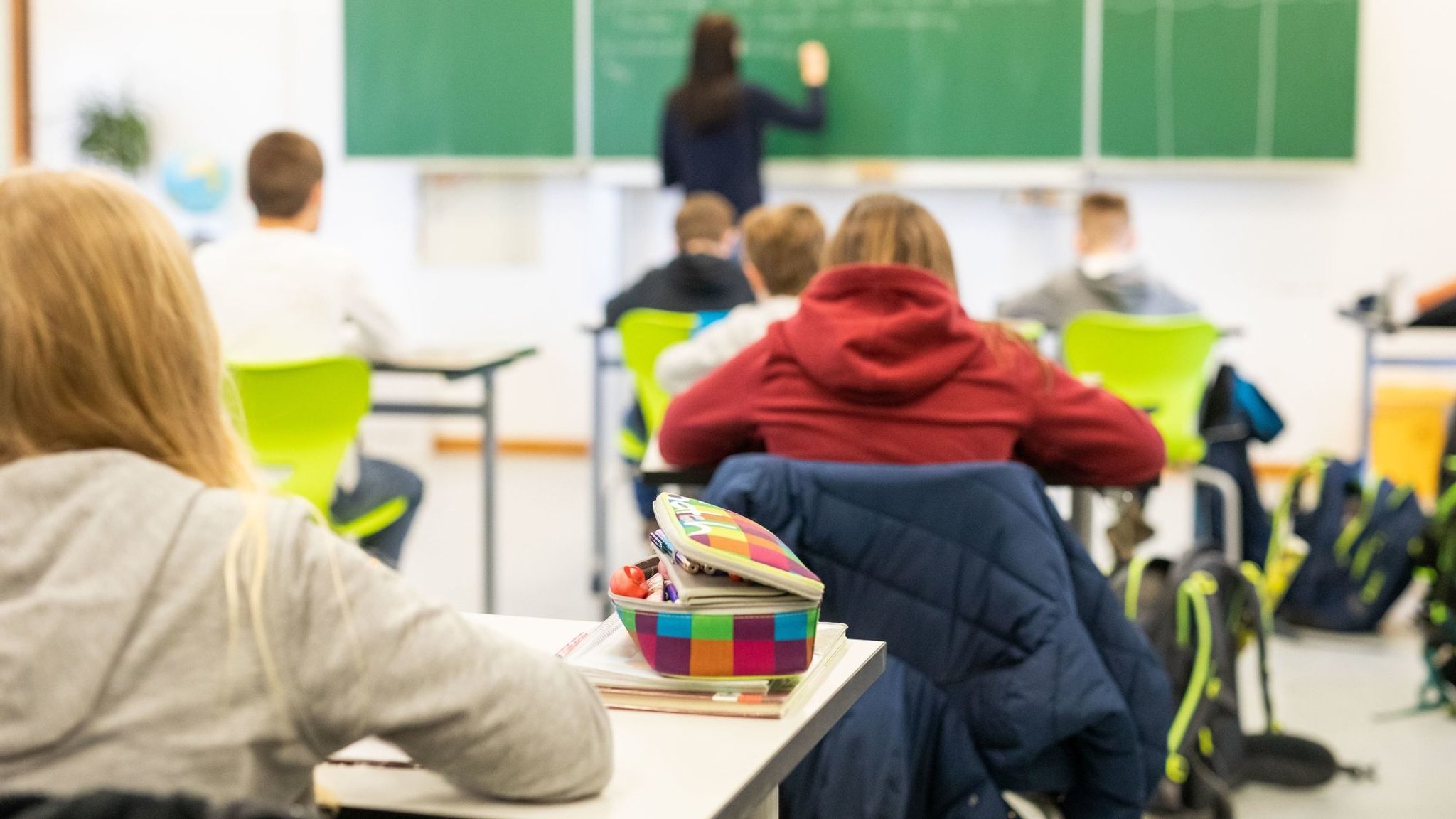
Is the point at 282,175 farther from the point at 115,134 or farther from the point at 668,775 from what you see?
the point at 115,134

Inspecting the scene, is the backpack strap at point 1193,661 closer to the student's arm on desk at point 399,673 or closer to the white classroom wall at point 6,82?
the student's arm on desk at point 399,673

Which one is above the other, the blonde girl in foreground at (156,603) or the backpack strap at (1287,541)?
the blonde girl in foreground at (156,603)

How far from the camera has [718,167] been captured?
599 cm

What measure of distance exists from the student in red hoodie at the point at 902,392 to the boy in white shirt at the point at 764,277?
42.3 inches

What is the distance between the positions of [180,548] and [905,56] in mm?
5615

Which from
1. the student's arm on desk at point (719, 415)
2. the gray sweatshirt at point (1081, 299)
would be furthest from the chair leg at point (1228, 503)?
the student's arm on desk at point (719, 415)

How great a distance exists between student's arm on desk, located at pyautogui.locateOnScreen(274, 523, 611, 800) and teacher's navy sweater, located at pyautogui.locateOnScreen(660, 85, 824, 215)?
197 inches

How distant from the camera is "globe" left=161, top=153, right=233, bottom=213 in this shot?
697 centimetres

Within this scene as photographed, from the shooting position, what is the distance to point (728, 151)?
19.7ft

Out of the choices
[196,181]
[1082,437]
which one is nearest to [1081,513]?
[1082,437]

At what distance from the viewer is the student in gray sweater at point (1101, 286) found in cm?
481

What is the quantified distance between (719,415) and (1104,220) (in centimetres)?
286

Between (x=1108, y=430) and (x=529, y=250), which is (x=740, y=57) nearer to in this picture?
(x=529, y=250)

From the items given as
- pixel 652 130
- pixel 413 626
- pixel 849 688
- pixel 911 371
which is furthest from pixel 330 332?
pixel 652 130
